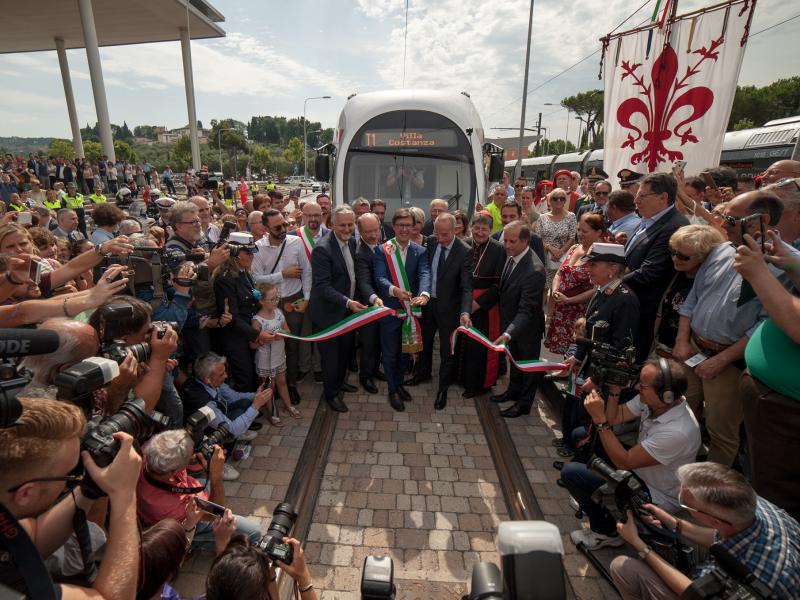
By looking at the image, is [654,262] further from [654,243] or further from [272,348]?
[272,348]

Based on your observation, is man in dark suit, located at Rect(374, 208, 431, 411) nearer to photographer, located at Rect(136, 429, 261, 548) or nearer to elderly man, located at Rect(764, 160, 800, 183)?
photographer, located at Rect(136, 429, 261, 548)

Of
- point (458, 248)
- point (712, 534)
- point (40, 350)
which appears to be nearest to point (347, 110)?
point (458, 248)

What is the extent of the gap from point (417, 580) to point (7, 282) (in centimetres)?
342

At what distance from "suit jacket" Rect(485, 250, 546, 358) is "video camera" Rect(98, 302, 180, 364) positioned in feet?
11.6

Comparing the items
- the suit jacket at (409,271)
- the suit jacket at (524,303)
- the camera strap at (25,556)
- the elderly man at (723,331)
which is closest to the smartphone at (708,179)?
the suit jacket at (524,303)

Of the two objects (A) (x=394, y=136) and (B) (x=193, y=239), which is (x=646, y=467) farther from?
(A) (x=394, y=136)

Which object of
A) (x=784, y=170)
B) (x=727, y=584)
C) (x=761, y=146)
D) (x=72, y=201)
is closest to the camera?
(x=727, y=584)

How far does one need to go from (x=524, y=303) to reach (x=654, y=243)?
1417mm

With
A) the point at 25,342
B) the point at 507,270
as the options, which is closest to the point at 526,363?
the point at 507,270

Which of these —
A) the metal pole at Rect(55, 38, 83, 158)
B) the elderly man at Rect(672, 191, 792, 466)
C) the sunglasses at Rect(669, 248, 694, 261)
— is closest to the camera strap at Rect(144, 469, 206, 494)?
the elderly man at Rect(672, 191, 792, 466)

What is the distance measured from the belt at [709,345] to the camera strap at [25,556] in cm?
413

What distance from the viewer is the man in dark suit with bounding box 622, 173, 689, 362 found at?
13.2 feet

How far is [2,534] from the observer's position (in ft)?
4.28

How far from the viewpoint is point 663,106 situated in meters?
6.04
